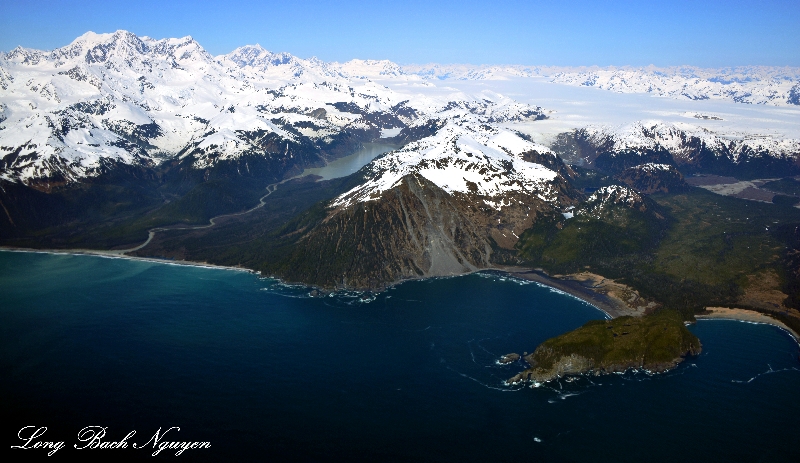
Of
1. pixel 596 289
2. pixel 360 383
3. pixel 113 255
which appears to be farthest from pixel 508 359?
pixel 113 255

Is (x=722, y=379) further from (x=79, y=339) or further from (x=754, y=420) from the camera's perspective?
(x=79, y=339)

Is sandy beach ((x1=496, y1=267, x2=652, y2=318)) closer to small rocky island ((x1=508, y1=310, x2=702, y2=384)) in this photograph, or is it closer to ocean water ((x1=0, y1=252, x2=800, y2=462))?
ocean water ((x1=0, y1=252, x2=800, y2=462))

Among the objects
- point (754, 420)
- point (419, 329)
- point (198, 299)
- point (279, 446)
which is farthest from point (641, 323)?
point (198, 299)

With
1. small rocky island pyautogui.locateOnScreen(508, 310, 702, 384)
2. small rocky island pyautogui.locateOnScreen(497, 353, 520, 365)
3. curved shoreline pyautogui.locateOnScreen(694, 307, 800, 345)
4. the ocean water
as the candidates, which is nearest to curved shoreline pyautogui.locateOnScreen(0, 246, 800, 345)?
curved shoreline pyautogui.locateOnScreen(694, 307, 800, 345)

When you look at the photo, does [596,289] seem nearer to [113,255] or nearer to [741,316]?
[741,316]

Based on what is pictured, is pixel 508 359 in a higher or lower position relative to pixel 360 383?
lower

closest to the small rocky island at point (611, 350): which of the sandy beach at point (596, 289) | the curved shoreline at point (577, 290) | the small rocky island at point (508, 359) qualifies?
the small rocky island at point (508, 359)
